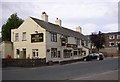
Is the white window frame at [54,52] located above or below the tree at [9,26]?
below

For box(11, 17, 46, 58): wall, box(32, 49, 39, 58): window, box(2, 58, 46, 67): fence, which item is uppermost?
box(11, 17, 46, 58): wall

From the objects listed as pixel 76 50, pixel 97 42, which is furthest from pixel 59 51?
pixel 97 42

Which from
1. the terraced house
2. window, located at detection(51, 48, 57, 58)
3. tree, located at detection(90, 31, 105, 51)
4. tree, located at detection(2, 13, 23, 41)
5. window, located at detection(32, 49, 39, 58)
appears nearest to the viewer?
the terraced house

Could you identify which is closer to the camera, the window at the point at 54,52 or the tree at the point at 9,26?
the window at the point at 54,52

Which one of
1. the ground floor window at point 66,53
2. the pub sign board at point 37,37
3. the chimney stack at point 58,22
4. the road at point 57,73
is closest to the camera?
the road at point 57,73

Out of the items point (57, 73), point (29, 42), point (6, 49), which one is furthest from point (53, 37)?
point (57, 73)

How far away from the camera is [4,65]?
39.4m

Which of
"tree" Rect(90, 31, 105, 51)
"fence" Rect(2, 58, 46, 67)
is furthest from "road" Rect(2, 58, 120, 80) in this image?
"tree" Rect(90, 31, 105, 51)

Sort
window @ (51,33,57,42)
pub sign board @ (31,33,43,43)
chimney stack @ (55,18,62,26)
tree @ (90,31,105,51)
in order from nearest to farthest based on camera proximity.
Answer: pub sign board @ (31,33,43,43)
window @ (51,33,57,42)
chimney stack @ (55,18,62,26)
tree @ (90,31,105,51)

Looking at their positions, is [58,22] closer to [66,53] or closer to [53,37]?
[66,53]

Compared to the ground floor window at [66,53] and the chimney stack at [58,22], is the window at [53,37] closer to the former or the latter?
the ground floor window at [66,53]

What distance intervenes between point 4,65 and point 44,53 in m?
7.58

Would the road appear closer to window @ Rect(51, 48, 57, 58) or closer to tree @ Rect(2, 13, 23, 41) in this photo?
window @ Rect(51, 48, 57, 58)

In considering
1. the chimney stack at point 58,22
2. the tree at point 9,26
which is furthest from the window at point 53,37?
the tree at point 9,26
